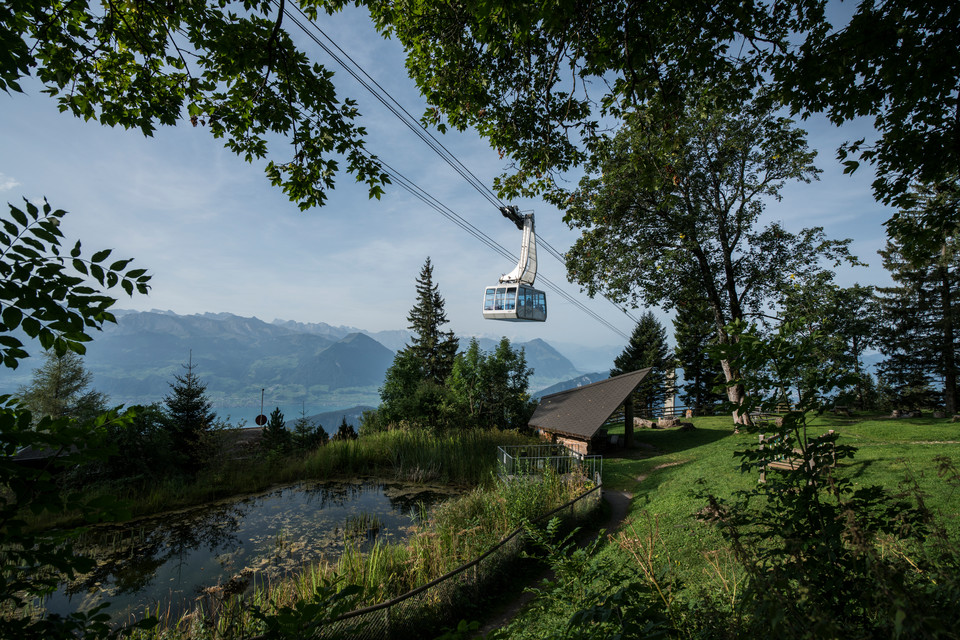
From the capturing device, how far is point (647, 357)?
1373 inches

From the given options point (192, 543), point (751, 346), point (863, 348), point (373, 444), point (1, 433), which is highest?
point (863, 348)

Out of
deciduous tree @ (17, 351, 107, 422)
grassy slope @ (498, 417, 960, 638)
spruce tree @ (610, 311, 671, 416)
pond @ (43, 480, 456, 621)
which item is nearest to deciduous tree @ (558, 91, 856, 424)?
grassy slope @ (498, 417, 960, 638)

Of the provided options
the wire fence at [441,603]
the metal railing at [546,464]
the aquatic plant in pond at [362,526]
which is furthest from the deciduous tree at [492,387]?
the wire fence at [441,603]

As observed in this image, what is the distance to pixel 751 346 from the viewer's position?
233cm

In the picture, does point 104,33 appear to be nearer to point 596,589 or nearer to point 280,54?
point 280,54

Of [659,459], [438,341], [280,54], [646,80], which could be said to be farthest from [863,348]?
[280,54]

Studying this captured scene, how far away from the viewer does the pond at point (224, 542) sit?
677cm

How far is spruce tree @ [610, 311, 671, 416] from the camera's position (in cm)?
3409

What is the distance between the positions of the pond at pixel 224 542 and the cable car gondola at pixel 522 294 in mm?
13843

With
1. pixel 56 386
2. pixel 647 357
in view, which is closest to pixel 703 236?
pixel 647 357

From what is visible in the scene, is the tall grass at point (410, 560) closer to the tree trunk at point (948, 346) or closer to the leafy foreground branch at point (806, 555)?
the leafy foreground branch at point (806, 555)

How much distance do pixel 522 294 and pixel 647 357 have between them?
654 inches

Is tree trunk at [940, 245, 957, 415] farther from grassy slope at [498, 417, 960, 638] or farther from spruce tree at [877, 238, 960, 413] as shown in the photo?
grassy slope at [498, 417, 960, 638]

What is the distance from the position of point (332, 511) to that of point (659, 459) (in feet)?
38.4
